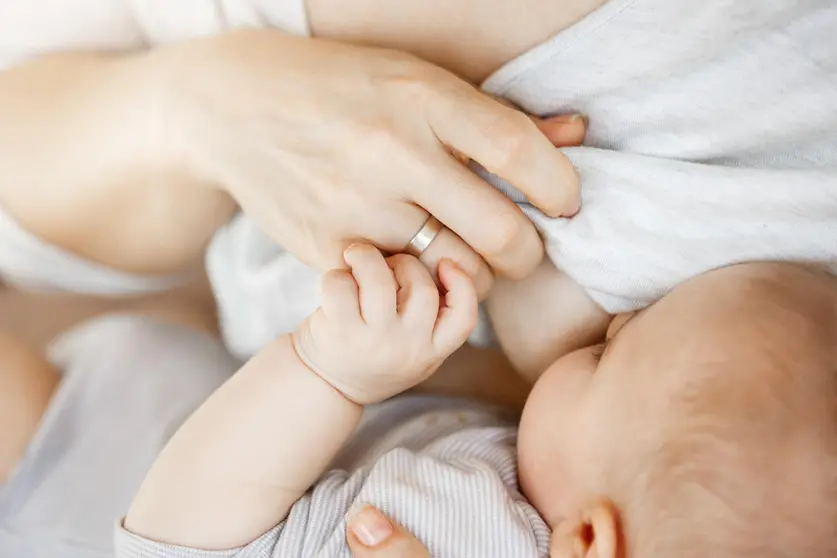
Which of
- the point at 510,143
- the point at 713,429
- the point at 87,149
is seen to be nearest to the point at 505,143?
the point at 510,143

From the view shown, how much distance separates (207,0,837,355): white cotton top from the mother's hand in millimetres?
33

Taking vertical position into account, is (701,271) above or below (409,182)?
below

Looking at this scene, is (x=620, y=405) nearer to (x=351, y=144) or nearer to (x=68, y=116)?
(x=351, y=144)

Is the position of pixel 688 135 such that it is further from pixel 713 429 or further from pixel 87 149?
pixel 87 149

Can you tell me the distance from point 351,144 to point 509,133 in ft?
0.41

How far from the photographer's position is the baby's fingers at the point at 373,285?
0.57 meters

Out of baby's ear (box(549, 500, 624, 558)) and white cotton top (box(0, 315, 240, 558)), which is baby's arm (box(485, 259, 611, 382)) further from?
white cotton top (box(0, 315, 240, 558))

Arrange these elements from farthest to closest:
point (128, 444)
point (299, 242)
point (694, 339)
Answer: point (128, 444)
point (299, 242)
point (694, 339)

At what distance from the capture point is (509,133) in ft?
1.77

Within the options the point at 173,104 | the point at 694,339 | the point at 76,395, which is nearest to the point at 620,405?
the point at 694,339

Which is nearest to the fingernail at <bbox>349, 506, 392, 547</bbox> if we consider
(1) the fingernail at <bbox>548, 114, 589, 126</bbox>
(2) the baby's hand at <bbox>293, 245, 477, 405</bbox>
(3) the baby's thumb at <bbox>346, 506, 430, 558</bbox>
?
(3) the baby's thumb at <bbox>346, 506, 430, 558</bbox>

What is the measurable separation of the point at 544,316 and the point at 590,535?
0.19 metres

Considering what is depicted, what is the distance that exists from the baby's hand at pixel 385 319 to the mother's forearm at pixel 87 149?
0.77 feet

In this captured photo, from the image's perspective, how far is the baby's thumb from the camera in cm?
57
